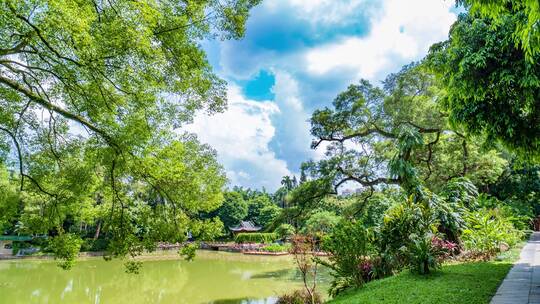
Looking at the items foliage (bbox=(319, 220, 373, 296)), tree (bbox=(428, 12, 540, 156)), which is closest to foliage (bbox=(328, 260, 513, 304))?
foliage (bbox=(319, 220, 373, 296))

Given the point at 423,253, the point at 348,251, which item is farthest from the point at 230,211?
the point at 423,253

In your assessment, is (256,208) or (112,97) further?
(256,208)

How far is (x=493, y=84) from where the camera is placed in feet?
14.7

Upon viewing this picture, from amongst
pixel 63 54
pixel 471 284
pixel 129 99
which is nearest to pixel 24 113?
pixel 129 99

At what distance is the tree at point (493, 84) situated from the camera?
417cm

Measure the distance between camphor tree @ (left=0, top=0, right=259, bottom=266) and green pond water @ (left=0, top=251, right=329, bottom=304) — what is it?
5.80 m

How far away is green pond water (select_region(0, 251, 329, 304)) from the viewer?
37.3 ft

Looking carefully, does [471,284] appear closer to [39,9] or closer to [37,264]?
[39,9]

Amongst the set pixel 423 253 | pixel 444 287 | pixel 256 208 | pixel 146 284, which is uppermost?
pixel 256 208

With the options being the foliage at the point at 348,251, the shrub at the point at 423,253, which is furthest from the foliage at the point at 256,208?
the shrub at the point at 423,253

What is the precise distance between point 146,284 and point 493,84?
14151mm

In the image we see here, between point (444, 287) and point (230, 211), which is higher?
point (230, 211)

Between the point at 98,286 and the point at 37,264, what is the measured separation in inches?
352

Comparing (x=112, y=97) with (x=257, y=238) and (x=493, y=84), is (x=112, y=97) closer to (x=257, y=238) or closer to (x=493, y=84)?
(x=493, y=84)
